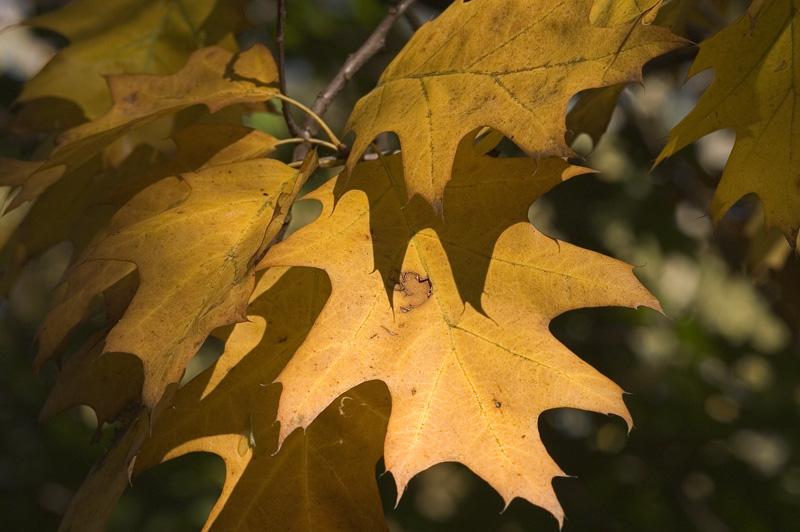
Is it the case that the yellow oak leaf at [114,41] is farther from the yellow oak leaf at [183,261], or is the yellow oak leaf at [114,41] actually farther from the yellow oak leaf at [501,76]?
the yellow oak leaf at [501,76]

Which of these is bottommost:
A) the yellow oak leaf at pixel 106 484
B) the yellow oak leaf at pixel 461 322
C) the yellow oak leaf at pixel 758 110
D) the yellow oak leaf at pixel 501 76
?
the yellow oak leaf at pixel 106 484

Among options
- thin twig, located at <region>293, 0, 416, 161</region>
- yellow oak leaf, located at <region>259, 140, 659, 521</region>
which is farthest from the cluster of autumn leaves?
thin twig, located at <region>293, 0, 416, 161</region>

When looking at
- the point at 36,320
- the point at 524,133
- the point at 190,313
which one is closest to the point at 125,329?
the point at 190,313

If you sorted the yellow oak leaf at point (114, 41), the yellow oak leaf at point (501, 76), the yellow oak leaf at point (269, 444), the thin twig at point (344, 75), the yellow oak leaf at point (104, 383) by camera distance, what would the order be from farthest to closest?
the yellow oak leaf at point (114, 41)
the thin twig at point (344, 75)
the yellow oak leaf at point (104, 383)
the yellow oak leaf at point (269, 444)
the yellow oak leaf at point (501, 76)

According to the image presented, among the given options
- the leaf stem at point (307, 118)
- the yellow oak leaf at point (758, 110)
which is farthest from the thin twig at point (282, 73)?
the yellow oak leaf at point (758, 110)

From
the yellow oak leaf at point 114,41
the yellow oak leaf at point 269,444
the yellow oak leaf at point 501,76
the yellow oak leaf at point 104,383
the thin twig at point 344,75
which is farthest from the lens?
the yellow oak leaf at point 114,41

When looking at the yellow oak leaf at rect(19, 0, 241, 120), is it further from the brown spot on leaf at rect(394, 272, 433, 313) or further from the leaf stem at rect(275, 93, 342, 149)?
the brown spot on leaf at rect(394, 272, 433, 313)
